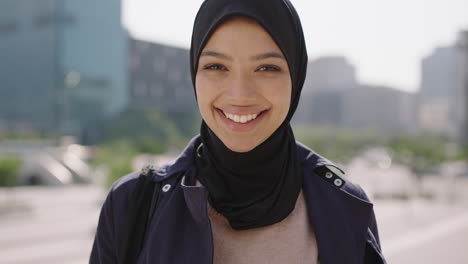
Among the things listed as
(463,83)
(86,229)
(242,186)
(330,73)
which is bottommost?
(86,229)

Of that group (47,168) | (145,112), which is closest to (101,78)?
(145,112)

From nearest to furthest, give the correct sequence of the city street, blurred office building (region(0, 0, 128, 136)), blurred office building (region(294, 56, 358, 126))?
the city street, blurred office building (region(0, 0, 128, 136)), blurred office building (region(294, 56, 358, 126))

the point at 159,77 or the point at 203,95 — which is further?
the point at 159,77

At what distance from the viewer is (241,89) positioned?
1.12 metres

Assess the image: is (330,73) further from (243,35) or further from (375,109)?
(243,35)

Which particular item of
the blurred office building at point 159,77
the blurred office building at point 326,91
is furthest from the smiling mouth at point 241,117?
the blurred office building at point 326,91

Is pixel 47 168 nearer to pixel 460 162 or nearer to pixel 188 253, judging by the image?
pixel 188 253

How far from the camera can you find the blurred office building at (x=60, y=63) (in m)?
36.7

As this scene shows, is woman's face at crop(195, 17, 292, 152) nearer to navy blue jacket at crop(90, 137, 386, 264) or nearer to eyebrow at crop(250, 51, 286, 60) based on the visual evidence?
eyebrow at crop(250, 51, 286, 60)

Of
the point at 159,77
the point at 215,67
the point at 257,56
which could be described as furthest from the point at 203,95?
the point at 159,77

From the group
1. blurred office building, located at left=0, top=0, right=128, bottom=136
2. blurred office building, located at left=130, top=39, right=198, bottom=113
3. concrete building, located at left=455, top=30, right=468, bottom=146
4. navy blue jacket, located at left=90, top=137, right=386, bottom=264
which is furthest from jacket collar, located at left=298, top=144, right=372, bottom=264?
blurred office building, located at left=130, top=39, right=198, bottom=113

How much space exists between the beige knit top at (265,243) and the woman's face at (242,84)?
249mm

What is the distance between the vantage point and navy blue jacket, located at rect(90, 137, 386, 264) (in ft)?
3.86

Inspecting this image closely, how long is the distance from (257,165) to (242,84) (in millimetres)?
260
